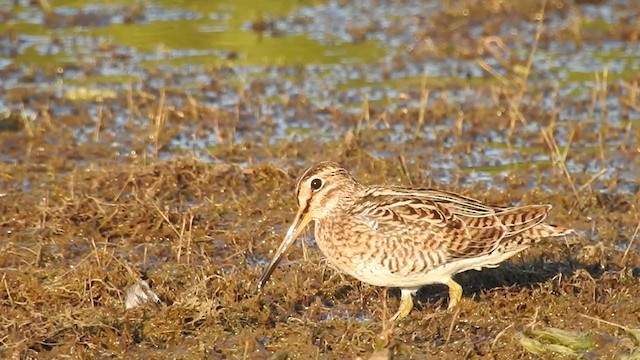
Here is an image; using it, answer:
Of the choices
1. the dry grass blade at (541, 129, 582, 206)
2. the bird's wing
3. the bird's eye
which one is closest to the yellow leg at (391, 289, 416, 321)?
the bird's wing

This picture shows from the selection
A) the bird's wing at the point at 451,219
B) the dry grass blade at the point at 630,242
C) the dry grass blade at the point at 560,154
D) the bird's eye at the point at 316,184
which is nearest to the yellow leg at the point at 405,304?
the bird's wing at the point at 451,219

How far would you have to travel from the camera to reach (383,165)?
8844mm

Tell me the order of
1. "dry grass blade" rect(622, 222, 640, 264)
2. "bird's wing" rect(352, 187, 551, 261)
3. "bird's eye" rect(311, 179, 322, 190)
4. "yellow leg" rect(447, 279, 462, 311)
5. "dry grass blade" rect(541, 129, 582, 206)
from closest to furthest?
1. "bird's wing" rect(352, 187, 551, 261)
2. "yellow leg" rect(447, 279, 462, 311)
3. "bird's eye" rect(311, 179, 322, 190)
4. "dry grass blade" rect(622, 222, 640, 264)
5. "dry grass blade" rect(541, 129, 582, 206)

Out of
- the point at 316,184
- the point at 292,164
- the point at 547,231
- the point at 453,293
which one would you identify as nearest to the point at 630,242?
the point at 547,231

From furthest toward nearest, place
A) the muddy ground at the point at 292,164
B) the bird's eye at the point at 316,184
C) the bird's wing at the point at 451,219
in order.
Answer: the bird's eye at the point at 316,184 < the bird's wing at the point at 451,219 < the muddy ground at the point at 292,164

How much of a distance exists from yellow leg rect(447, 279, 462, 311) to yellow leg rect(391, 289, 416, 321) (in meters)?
0.18

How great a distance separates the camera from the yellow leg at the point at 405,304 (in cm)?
634

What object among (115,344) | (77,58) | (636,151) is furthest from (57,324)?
(77,58)

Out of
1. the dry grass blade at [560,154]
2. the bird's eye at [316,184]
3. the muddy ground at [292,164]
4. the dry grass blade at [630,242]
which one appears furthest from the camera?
the dry grass blade at [560,154]

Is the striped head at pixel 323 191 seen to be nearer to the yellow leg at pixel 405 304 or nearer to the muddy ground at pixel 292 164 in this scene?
the muddy ground at pixel 292 164

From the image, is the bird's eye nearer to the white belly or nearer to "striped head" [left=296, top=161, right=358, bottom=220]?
"striped head" [left=296, top=161, right=358, bottom=220]

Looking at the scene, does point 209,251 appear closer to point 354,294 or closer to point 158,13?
point 354,294

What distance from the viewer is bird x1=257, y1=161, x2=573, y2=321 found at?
20.4 feet

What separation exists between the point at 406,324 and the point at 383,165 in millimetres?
2678
